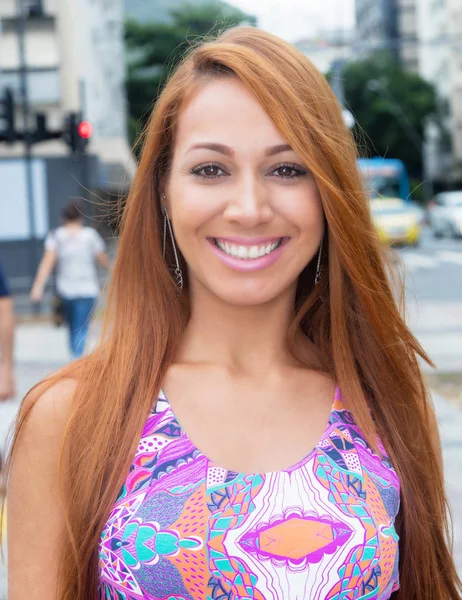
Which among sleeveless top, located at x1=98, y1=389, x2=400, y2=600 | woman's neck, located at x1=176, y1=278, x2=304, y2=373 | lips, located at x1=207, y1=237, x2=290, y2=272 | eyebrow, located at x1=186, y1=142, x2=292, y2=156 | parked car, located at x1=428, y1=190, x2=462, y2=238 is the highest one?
eyebrow, located at x1=186, y1=142, x2=292, y2=156

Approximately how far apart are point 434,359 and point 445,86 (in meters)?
64.0

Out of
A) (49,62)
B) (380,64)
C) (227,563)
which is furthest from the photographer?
(380,64)

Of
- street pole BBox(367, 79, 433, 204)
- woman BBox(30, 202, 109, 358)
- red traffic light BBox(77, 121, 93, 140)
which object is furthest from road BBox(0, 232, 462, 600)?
street pole BBox(367, 79, 433, 204)

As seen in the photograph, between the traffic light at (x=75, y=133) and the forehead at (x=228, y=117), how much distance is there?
13.7 metres

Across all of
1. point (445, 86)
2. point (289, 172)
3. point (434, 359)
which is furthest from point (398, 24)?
point (289, 172)

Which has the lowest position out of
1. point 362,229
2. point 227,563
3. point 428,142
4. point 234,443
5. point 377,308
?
point 428,142

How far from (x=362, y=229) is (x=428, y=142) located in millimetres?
72388

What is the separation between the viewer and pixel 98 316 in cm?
275

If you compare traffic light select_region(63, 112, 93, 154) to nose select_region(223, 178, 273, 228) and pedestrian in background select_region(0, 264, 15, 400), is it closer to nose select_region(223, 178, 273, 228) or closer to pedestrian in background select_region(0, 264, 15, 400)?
pedestrian in background select_region(0, 264, 15, 400)

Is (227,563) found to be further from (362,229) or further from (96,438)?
(362,229)

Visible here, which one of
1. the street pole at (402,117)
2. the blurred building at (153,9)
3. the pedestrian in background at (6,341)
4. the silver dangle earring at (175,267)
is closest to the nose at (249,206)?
the silver dangle earring at (175,267)

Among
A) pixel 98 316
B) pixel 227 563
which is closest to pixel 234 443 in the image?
pixel 227 563

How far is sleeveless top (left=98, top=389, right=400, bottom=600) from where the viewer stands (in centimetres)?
192

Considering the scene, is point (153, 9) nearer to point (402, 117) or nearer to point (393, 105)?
point (393, 105)
